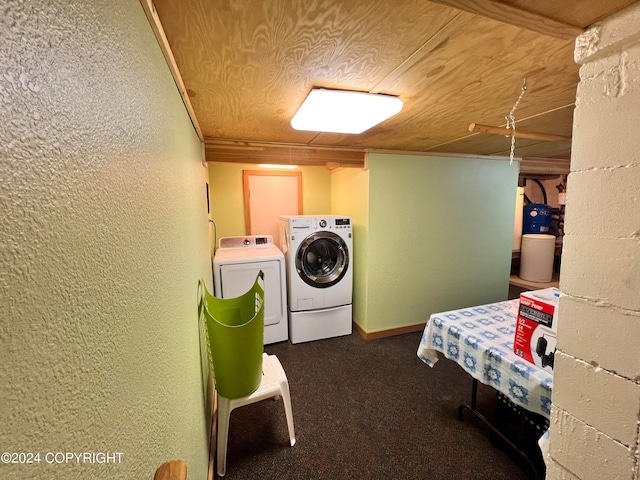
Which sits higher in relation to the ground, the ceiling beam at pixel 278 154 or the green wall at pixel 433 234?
the ceiling beam at pixel 278 154

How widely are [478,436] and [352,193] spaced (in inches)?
94.5

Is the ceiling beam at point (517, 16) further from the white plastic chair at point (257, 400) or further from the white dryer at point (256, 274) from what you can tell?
the white dryer at point (256, 274)

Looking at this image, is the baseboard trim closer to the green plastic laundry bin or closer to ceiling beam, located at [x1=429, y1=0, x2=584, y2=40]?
the green plastic laundry bin

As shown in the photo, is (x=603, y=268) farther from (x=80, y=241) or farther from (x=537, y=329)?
(x=80, y=241)

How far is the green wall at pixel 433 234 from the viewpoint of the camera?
112 inches

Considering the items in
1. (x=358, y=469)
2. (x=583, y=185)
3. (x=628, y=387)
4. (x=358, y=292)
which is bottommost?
(x=358, y=469)

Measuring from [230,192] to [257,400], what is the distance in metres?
2.45

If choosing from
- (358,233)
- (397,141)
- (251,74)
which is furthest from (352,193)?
(251,74)

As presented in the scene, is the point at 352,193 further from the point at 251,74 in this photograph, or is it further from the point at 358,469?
the point at 358,469

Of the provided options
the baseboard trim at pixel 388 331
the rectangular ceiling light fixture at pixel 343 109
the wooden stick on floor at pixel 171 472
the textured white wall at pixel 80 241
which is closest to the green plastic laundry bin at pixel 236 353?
the textured white wall at pixel 80 241

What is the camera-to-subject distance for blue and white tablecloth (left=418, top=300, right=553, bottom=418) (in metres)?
1.21

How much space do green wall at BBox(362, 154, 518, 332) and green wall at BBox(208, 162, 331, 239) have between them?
44.0 inches

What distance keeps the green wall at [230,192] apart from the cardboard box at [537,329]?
9.00 ft

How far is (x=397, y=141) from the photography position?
2.42 meters
